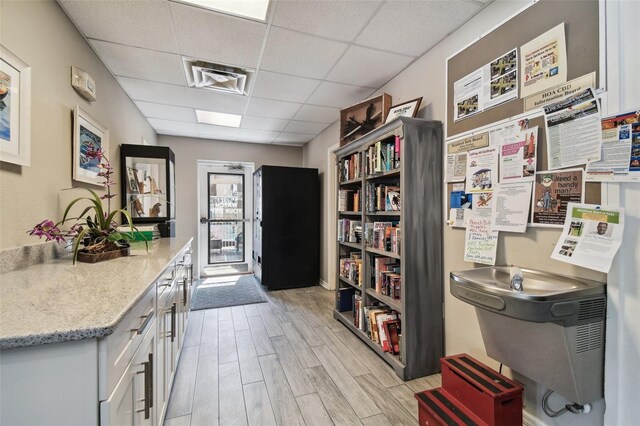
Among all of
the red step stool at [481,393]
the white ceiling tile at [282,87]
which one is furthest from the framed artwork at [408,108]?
the red step stool at [481,393]

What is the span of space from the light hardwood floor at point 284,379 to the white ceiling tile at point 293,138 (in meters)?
2.82

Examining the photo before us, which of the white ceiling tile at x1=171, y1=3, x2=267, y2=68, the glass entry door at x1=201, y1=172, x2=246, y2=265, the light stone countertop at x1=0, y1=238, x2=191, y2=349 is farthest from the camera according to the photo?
the glass entry door at x1=201, y1=172, x2=246, y2=265

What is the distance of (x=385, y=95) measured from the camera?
2475mm

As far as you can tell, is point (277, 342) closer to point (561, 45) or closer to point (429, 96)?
point (429, 96)

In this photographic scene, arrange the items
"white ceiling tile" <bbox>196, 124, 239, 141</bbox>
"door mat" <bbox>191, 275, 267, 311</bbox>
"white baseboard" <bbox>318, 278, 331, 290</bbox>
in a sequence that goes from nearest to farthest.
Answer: "door mat" <bbox>191, 275, 267, 311</bbox> → "white ceiling tile" <bbox>196, 124, 239, 141</bbox> → "white baseboard" <bbox>318, 278, 331, 290</bbox>

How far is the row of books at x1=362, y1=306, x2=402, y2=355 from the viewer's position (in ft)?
6.91

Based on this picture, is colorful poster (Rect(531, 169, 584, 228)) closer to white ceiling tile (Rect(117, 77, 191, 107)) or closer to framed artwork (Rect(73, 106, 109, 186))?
framed artwork (Rect(73, 106, 109, 186))

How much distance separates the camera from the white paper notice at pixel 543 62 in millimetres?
1316

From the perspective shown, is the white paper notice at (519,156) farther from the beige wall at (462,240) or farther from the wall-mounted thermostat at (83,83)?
the wall-mounted thermostat at (83,83)

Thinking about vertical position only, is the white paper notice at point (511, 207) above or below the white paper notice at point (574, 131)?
below

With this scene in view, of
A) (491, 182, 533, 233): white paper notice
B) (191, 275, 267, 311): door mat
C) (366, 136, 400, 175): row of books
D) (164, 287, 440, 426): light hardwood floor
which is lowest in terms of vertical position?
(164, 287, 440, 426): light hardwood floor

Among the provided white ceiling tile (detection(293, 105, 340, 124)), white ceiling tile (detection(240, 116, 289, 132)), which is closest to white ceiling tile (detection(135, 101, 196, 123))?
white ceiling tile (detection(240, 116, 289, 132))

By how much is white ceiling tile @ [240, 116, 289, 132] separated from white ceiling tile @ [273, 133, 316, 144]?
325mm

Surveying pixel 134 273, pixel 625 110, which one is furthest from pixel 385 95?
pixel 134 273
